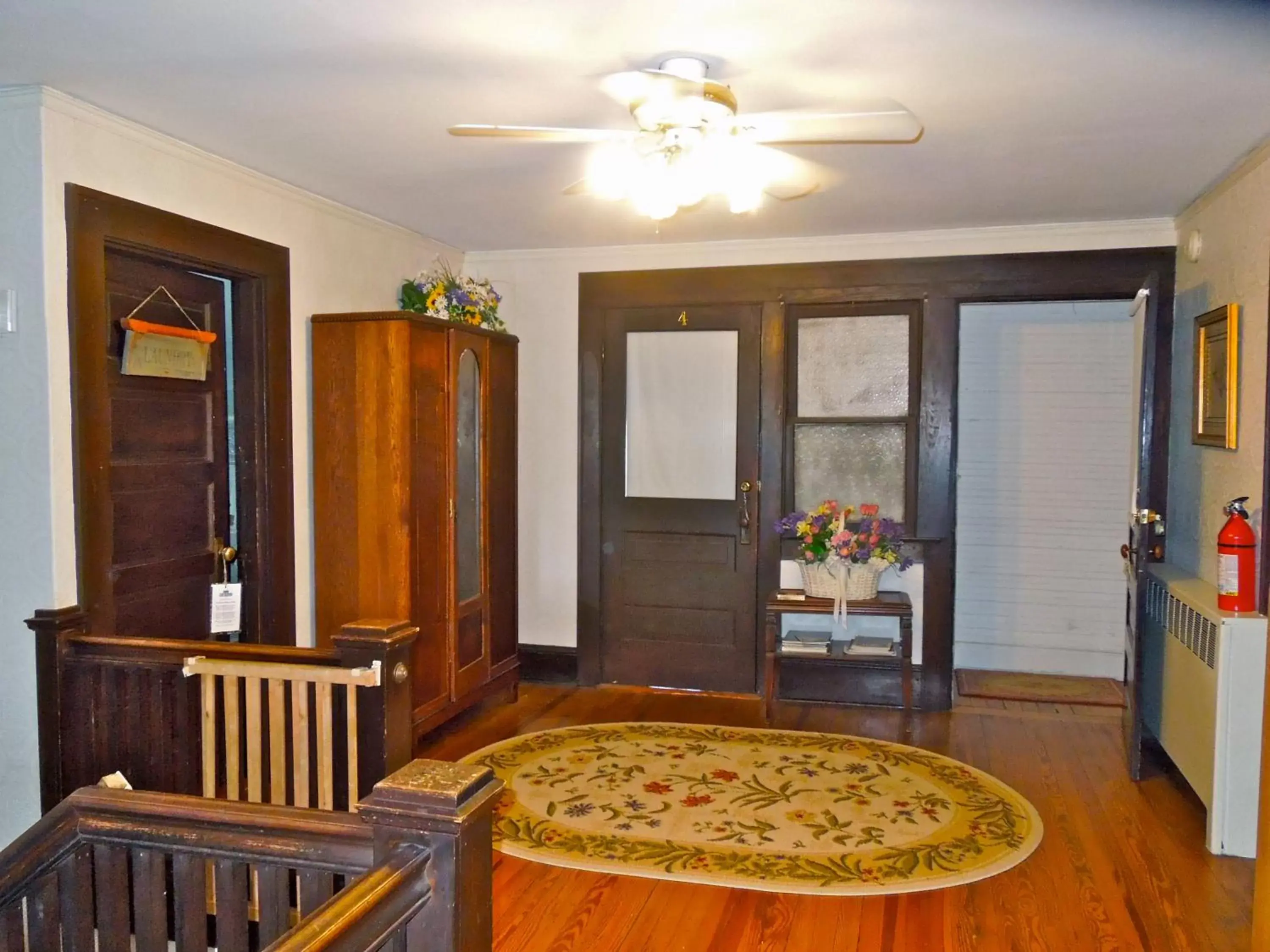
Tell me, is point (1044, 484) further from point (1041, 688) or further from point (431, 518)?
point (431, 518)

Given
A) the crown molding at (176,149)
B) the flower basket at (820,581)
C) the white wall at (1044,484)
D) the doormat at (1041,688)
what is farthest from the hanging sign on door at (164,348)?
the doormat at (1041,688)

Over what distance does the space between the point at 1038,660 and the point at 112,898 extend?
5.06 metres

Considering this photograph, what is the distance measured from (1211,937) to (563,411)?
3652 millimetres

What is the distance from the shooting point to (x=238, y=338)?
373 cm

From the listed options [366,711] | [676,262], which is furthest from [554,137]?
[676,262]

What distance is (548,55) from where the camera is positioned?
8.21 ft

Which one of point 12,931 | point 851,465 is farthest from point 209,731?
point 851,465

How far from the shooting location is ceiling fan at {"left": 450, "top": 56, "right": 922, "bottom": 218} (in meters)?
2.31

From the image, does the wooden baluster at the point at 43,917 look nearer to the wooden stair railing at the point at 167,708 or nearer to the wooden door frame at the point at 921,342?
the wooden stair railing at the point at 167,708

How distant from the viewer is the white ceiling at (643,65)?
226 centimetres

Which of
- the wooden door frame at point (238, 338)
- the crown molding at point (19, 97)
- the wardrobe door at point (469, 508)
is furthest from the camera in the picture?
the wardrobe door at point (469, 508)

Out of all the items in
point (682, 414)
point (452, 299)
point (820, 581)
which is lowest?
point (820, 581)

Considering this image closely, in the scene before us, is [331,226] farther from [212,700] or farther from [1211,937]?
[1211,937]

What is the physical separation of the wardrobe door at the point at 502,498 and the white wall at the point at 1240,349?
120 inches
